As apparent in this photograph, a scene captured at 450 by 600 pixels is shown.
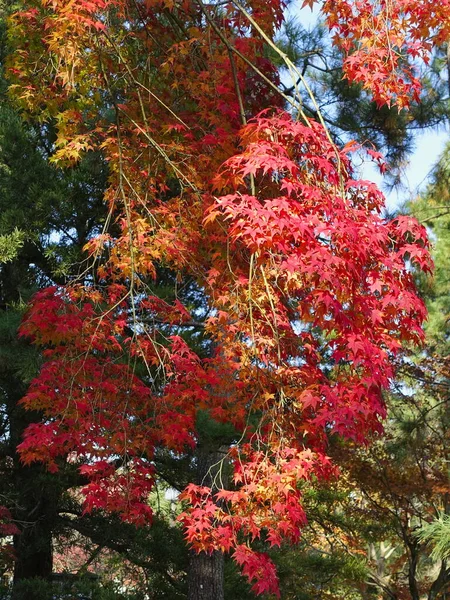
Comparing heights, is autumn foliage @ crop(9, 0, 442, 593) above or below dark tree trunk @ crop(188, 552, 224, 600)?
above

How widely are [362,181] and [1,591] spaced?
15.3ft

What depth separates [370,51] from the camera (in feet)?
13.2

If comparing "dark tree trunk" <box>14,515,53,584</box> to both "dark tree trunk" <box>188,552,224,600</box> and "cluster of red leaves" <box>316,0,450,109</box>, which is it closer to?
"dark tree trunk" <box>188,552,224,600</box>

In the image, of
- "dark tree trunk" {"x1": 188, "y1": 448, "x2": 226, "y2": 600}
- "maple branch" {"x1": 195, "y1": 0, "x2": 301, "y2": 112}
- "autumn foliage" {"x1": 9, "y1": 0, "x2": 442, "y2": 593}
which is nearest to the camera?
"autumn foliage" {"x1": 9, "y1": 0, "x2": 442, "y2": 593}

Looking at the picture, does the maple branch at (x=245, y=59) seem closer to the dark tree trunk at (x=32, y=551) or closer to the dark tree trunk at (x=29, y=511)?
the dark tree trunk at (x=29, y=511)

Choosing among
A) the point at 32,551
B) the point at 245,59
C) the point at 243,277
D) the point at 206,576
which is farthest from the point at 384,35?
the point at 32,551

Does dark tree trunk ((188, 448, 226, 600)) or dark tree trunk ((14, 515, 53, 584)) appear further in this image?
dark tree trunk ((14, 515, 53, 584))

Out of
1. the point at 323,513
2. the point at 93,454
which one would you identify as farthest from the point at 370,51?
the point at 323,513

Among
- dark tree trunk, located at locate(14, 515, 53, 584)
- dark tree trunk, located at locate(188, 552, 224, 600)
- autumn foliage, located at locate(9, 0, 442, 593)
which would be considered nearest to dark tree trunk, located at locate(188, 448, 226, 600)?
dark tree trunk, located at locate(188, 552, 224, 600)

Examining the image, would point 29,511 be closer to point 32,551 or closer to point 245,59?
point 32,551

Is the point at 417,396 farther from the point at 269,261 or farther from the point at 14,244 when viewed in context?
the point at 269,261

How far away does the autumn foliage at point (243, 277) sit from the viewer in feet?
11.3

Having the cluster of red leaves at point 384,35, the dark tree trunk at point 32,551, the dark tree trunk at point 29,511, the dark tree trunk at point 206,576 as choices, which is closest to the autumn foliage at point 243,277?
the cluster of red leaves at point 384,35

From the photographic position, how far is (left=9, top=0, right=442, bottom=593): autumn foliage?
344 cm
